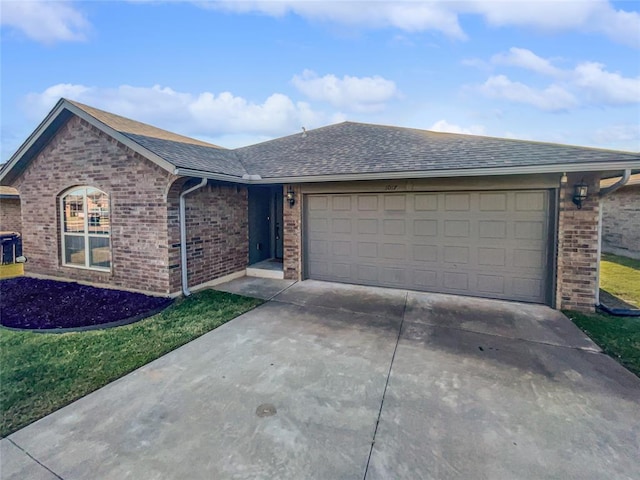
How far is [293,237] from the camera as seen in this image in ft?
26.7

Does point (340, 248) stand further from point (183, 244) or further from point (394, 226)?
point (183, 244)

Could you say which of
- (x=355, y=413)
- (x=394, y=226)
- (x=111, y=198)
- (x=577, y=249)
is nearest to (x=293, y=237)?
(x=394, y=226)

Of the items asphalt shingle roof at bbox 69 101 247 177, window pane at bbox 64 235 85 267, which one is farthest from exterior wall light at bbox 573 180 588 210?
window pane at bbox 64 235 85 267

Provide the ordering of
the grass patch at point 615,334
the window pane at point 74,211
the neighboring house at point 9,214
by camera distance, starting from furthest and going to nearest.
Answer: the neighboring house at point 9,214, the window pane at point 74,211, the grass patch at point 615,334

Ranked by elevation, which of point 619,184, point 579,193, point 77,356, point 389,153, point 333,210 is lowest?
point 77,356

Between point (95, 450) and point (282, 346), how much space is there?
90.7 inches

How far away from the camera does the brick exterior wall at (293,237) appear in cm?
805

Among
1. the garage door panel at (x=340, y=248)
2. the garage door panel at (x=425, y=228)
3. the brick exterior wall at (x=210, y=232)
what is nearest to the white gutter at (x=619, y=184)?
the garage door panel at (x=425, y=228)

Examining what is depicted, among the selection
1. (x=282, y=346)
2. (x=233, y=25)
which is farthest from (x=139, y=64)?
(x=282, y=346)

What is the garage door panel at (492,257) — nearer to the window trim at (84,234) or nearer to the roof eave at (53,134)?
the roof eave at (53,134)

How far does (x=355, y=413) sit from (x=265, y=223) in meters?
7.54

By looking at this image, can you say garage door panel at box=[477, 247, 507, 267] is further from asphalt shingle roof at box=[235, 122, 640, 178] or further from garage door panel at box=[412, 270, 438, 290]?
asphalt shingle roof at box=[235, 122, 640, 178]

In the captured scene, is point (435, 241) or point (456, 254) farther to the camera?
point (435, 241)

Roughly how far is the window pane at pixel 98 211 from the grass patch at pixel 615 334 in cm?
942
